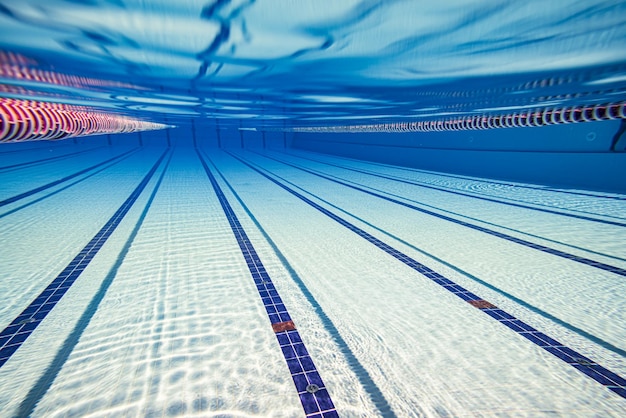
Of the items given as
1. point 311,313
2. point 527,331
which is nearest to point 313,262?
point 311,313

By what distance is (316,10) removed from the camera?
1728 mm

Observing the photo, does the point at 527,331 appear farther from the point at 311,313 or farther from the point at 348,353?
the point at 311,313

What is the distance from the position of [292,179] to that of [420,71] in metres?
5.86

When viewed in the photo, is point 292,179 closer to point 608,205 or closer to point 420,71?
point 420,71

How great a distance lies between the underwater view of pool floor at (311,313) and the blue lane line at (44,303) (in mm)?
16

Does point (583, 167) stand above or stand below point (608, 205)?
above

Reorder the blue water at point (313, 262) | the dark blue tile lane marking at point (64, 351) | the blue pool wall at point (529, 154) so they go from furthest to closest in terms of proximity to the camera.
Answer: the blue pool wall at point (529, 154)
the blue water at point (313, 262)
the dark blue tile lane marking at point (64, 351)

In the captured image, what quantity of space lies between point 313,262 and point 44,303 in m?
2.33

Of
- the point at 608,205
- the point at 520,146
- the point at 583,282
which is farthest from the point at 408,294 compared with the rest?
the point at 520,146

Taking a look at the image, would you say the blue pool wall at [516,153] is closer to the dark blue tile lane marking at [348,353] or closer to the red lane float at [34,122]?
the dark blue tile lane marking at [348,353]

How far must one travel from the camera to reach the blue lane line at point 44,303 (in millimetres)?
1885

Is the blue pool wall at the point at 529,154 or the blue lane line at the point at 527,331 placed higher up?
the blue pool wall at the point at 529,154

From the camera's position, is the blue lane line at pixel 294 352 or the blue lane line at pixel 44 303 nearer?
the blue lane line at pixel 294 352

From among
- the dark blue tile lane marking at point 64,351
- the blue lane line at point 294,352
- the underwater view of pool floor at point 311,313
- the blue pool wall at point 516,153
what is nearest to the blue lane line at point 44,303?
the underwater view of pool floor at point 311,313
